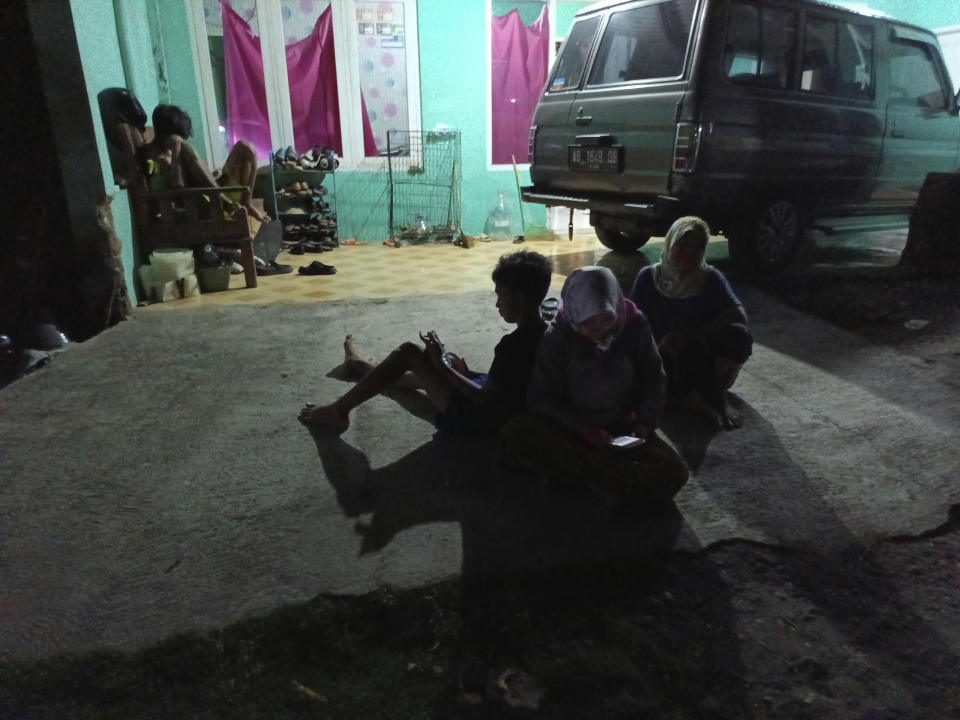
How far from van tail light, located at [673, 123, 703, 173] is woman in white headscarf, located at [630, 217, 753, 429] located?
1.90m

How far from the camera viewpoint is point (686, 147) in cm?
469

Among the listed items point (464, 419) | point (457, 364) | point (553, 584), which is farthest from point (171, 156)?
point (553, 584)

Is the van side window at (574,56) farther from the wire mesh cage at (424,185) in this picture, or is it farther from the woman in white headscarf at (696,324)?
the woman in white headscarf at (696,324)

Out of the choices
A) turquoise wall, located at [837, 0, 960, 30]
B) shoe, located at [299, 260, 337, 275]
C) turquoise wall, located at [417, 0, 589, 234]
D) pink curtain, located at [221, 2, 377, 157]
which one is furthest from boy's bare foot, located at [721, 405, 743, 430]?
turquoise wall, located at [837, 0, 960, 30]

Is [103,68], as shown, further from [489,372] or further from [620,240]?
[620,240]

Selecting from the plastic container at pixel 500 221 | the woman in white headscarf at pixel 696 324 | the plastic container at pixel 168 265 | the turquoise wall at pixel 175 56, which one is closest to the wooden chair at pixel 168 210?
the plastic container at pixel 168 265

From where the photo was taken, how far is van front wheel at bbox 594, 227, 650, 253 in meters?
7.16

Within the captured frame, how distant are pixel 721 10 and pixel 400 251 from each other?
457 cm

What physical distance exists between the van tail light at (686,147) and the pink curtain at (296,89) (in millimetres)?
4976

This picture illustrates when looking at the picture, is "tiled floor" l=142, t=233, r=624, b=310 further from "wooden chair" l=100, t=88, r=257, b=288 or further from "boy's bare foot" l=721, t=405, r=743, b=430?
"boy's bare foot" l=721, t=405, r=743, b=430

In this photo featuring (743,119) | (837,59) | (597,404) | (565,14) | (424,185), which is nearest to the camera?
(597,404)

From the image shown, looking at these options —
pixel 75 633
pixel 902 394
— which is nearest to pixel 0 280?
pixel 75 633

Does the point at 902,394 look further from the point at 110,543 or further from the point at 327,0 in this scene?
the point at 327,0

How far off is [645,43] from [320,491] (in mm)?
4557
